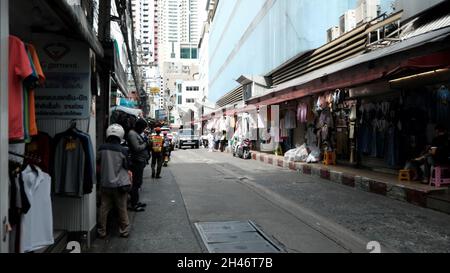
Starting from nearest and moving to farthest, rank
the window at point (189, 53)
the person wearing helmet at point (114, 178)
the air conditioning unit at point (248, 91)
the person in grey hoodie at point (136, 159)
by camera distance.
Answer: the person wearing helmet at point (114, 178) → the person in grey hoodie at point (136, 159) → the air conditioning unit at point (248, 91) → the window at point (189, 53)

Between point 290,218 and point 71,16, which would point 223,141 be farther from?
point 71,16

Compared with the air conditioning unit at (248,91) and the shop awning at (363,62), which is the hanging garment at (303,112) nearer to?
the shop awning at (363,62)

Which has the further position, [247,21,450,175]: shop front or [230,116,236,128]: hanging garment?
[230,116,236,128]: hanging garment

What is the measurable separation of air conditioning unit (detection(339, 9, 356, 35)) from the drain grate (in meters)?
10.3

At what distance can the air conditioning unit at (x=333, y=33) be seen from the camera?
54.9 ft

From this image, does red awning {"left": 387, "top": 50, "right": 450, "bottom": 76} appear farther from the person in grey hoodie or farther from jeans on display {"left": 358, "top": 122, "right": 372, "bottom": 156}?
the person in grey hoodie

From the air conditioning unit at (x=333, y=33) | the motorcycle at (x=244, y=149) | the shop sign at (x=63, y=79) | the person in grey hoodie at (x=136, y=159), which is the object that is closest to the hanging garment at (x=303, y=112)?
the air conditioning unit at (x=333, y=33)

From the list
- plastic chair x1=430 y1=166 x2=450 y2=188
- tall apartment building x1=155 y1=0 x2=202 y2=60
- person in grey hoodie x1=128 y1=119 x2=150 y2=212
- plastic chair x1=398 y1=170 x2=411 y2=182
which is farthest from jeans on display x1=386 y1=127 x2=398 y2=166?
tall apartment building x1=155 y1=0 x2=202 y2=60

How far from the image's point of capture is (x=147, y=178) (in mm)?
14445

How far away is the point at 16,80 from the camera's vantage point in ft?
11.6

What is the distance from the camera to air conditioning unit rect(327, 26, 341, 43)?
659 inches

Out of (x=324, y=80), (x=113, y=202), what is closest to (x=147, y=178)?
(x=324, y=80)

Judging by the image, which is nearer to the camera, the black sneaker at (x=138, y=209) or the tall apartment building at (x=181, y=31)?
the black sneaker at (x=138, y=209)

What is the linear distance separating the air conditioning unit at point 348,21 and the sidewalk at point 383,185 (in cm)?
509
